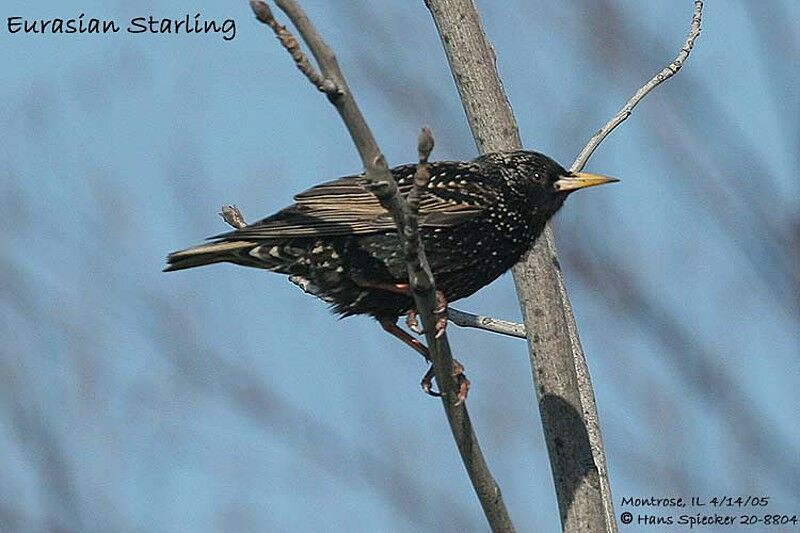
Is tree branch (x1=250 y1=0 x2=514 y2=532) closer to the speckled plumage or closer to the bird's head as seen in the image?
the speckled plumage

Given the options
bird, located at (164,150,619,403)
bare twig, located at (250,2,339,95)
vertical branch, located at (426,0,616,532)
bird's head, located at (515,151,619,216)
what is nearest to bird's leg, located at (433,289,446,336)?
vertical branch, located at (426,0,616,532)

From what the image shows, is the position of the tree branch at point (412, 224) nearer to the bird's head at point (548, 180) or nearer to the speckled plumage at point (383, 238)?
the speckled plumage at point (383, 238)

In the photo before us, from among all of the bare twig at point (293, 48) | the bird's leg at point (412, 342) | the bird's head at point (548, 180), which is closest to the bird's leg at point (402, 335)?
the bird's leg at point (412, 342)

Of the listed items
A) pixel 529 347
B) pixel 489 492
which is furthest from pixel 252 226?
pixel 489 492

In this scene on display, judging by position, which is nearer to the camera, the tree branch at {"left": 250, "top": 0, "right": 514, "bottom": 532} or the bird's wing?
the tree branch at {"left": 250, "top": 0, "right": 514, "bottom": 532}

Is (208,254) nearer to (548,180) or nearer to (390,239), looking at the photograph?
(390,239)

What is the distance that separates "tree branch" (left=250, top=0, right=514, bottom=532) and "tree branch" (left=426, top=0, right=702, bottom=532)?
0.47 metres

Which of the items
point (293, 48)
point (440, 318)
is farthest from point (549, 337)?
point (293, 48)

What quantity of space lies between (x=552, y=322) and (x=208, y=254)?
1.21 m

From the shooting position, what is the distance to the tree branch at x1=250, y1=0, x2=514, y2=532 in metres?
2.85

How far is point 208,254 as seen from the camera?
4.54 meters

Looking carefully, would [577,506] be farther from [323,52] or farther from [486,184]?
[323,52]

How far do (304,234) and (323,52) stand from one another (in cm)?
172

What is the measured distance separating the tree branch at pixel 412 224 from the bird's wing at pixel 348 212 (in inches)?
39.0
